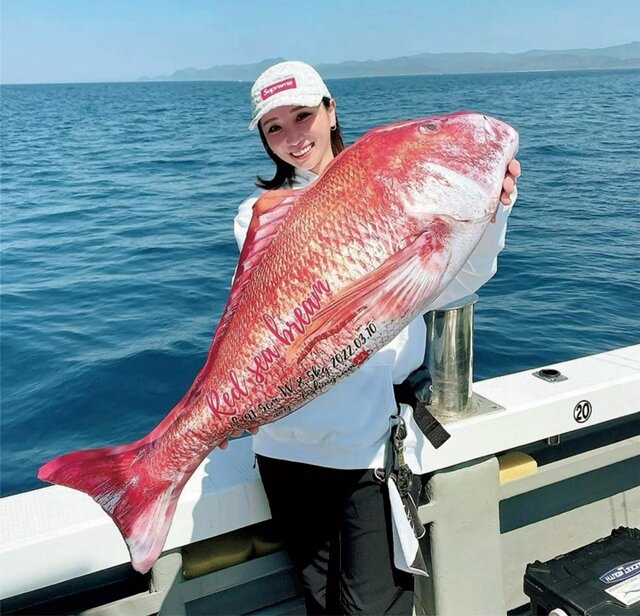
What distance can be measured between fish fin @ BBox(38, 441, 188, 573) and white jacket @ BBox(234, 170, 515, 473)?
0.42 metres

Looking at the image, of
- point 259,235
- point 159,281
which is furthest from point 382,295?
point 159,281

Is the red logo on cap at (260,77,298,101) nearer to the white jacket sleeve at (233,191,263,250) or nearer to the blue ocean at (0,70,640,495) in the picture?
the white jacket sleeve at (233,191,263,250)

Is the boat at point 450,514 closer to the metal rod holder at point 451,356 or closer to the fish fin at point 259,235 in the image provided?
the metal rod holder at point 451,356

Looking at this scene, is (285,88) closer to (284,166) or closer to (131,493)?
(284,166)

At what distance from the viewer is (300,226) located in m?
1.43

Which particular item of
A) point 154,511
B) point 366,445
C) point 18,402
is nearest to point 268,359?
point 154,511

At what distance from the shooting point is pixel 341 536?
1.95m

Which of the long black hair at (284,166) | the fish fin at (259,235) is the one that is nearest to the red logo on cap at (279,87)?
the long black hair at (284,166)

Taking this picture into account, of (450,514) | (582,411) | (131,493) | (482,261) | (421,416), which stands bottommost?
(450,514)

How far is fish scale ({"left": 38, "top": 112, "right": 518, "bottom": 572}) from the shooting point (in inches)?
53.2

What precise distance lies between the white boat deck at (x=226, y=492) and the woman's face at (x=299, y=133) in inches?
41.6

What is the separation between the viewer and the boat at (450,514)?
2.08 metres

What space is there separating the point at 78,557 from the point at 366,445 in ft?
3.07

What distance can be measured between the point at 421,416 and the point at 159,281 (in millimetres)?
7172
